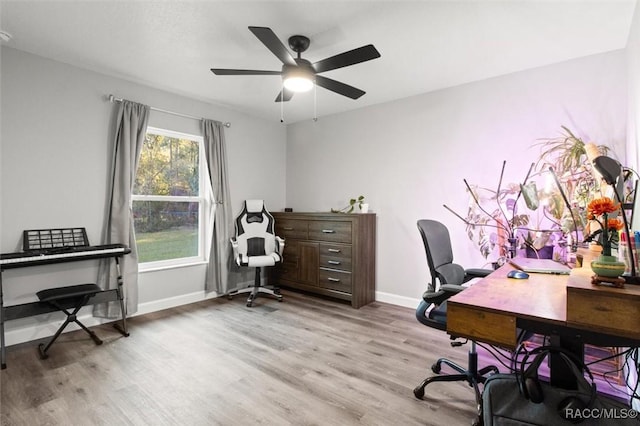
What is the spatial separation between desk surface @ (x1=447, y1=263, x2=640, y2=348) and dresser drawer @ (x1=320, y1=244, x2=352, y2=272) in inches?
97.1

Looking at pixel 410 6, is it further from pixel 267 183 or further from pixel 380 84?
pixel 267 183

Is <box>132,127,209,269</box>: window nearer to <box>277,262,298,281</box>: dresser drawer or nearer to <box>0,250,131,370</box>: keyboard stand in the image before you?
<box>0,250,131,370</box>: keyboard stand

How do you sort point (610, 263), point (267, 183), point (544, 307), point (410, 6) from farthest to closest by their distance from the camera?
point (267, 183), point (410, 6), point (544, 307), point (610, 263)

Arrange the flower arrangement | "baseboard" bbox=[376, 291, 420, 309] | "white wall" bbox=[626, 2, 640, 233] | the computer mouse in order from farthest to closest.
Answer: "baseboard" bbox=[376, 291, 420, 309] < "white wall" bbox=[626, 2, 640, 233] < the computer mouse < the flower arrangement

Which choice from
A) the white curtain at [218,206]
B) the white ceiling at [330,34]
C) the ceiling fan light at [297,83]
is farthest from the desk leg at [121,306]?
the ceiling fan light at [297,83]

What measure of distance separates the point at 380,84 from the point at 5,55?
133 inches

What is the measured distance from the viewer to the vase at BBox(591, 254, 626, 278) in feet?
3.36

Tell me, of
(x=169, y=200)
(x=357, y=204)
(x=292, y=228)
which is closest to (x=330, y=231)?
(x=357, y=204)

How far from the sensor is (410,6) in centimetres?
207

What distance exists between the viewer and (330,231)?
13.1 feet

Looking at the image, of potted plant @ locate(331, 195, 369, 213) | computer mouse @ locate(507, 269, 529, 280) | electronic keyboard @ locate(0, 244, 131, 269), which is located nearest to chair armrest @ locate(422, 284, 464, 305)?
computer mouse @ locate(507, 269, 529, 280)

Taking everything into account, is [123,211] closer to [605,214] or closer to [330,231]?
[330,231]

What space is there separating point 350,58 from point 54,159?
2.81 m

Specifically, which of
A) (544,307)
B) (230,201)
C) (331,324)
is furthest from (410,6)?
(230,201)
